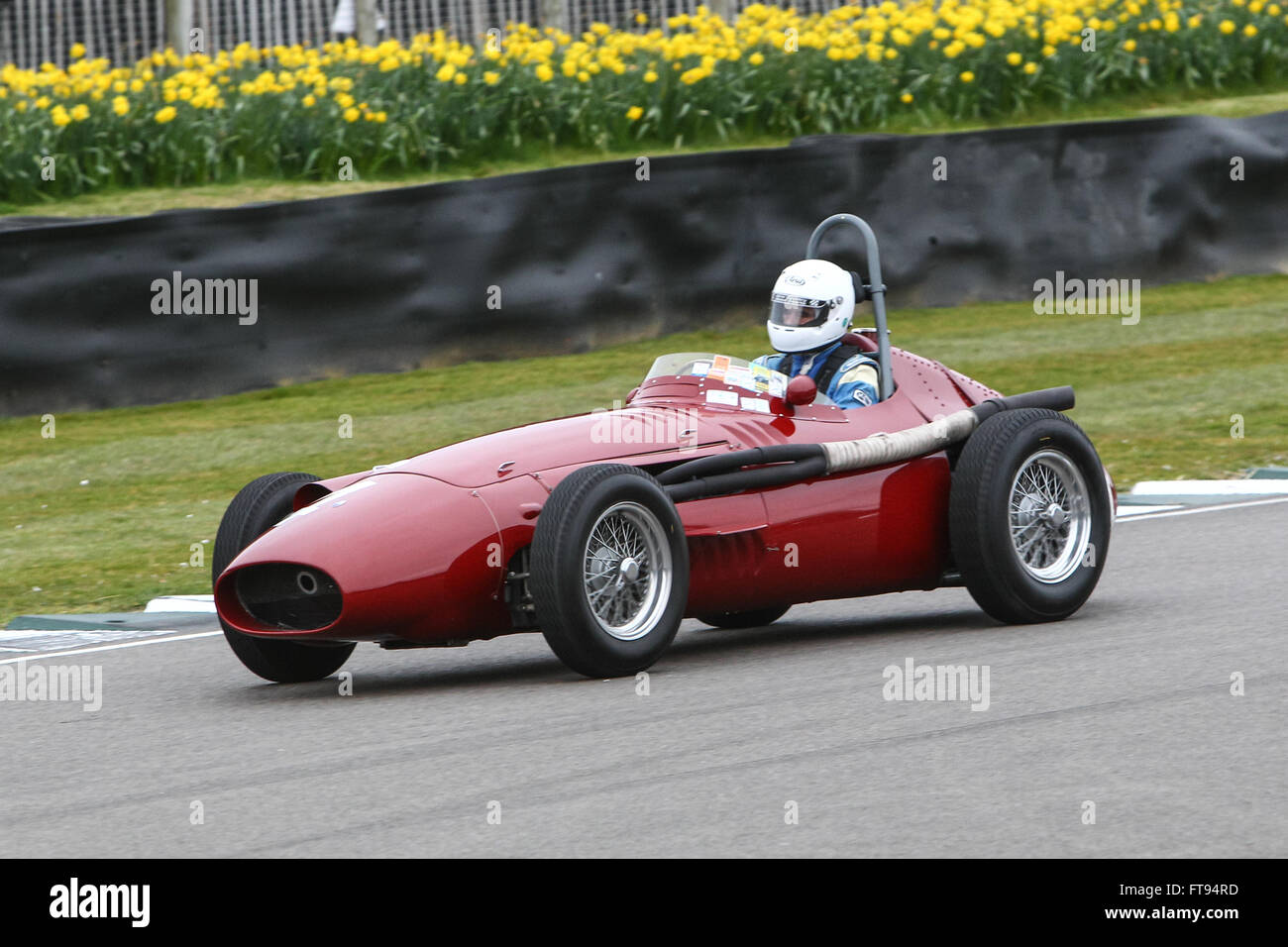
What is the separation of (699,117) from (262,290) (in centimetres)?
645

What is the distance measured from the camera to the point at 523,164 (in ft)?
64.0

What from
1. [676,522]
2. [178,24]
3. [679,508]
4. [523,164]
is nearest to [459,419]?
[523,164]

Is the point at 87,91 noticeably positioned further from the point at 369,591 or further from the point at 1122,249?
the point at 369,591

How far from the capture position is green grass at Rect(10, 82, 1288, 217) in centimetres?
1773

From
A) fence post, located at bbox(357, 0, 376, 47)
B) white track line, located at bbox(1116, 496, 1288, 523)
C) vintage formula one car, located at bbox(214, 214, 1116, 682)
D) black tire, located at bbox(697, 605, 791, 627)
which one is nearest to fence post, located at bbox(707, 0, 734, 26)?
fence post, located at bbox(357, 0, 376, 47)

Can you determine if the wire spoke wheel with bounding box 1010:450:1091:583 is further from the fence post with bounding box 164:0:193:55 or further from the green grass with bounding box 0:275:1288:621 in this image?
the fence post with bounding box 164:0:193:55

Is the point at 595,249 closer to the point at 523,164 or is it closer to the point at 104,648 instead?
the point at 523,164

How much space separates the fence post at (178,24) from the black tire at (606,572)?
18.9m

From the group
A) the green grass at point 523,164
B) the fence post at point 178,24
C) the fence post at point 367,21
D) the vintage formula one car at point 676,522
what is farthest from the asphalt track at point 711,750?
the fence post at point 178,24

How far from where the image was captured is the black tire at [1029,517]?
8000 millimetres

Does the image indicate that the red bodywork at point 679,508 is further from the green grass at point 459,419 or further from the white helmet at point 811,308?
the green grass at point 459,419

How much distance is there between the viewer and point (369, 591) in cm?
704

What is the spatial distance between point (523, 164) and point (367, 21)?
6.43m

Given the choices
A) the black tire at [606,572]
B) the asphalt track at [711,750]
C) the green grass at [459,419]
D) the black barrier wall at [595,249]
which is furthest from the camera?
the black barrier wall at [595,249]
